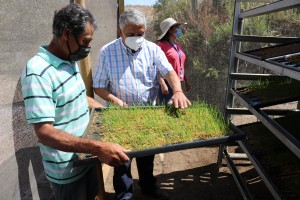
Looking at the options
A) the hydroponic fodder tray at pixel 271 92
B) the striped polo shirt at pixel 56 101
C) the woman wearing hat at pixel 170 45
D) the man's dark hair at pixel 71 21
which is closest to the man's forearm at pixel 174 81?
A: the hydroponic fodder tray at pixel 271 92

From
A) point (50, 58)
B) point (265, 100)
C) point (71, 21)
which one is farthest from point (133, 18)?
point (265, 100)

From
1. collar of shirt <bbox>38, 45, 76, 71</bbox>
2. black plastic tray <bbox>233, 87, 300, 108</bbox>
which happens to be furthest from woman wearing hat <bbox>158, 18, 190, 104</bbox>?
collar of shirt <bbox>38, 45, 76, 71</bbox>

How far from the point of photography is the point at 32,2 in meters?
1.99

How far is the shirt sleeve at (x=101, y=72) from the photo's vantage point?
261 centimetres

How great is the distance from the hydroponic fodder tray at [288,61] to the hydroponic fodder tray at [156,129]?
2.02 feet

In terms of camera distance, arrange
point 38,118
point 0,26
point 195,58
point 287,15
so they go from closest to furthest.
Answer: point 38,118 < point 0,26 < point 195,58 < point 287,15

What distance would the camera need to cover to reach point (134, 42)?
2.47m

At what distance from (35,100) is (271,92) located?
7.63ft

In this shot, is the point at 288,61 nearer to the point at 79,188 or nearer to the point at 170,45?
the point at 79,188

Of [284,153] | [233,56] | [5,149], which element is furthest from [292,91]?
[5,149]

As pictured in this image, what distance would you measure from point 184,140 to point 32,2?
1519 millimetres

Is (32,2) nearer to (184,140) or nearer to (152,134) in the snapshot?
(152,134)

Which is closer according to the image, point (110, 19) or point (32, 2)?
point (32, 2)

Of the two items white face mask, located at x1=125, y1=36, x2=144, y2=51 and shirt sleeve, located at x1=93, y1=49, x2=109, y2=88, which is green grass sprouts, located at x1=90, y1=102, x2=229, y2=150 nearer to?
shirt sleeve, located at x1=93, y1=49, x2=109, y2=88
